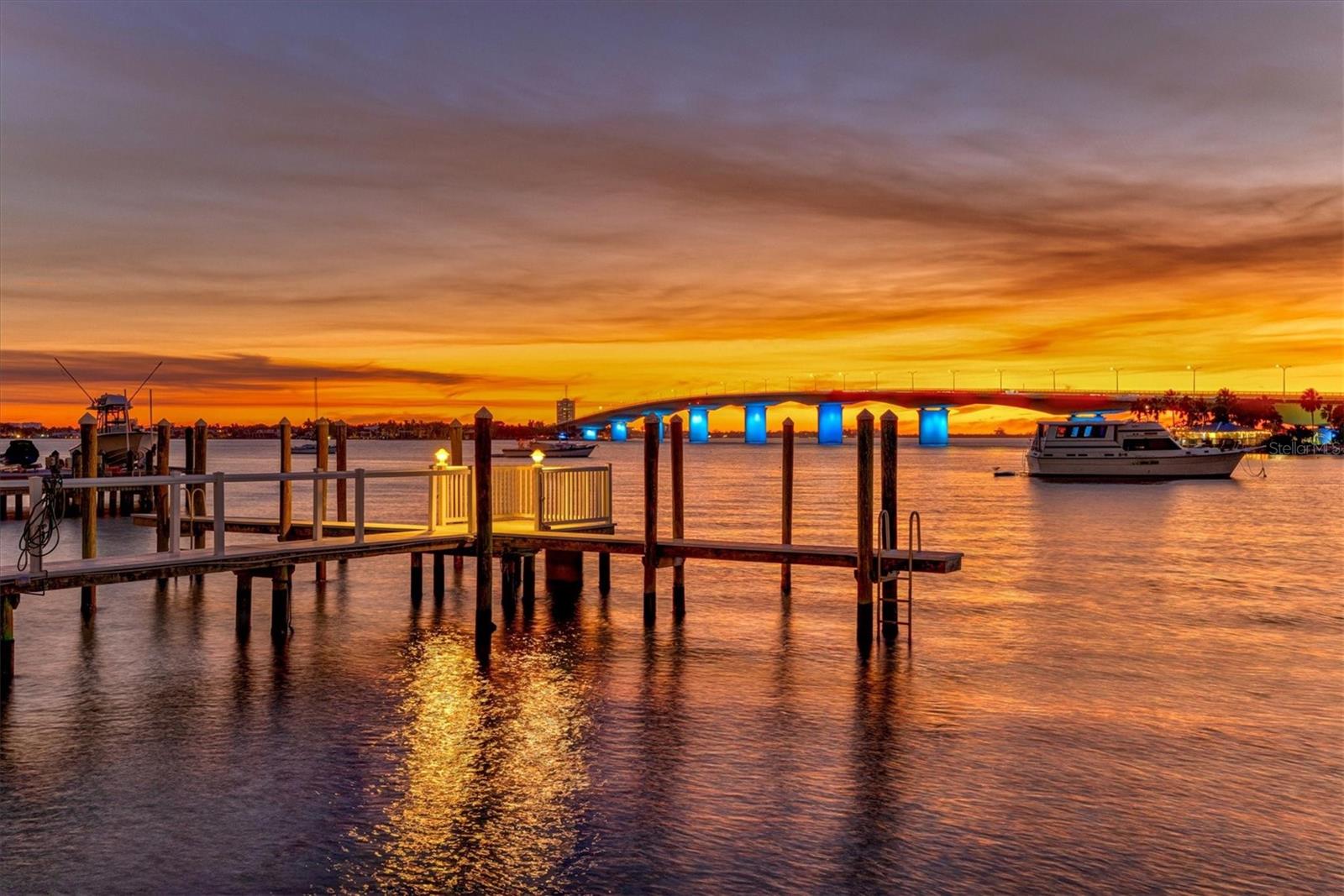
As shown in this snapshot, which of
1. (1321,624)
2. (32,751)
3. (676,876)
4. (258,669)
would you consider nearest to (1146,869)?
(676,876)

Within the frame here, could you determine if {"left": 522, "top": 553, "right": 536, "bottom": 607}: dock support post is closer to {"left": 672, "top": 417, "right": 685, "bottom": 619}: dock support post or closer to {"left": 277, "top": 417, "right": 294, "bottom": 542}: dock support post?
{"left": 672, "top": 417, "right": 685, "bottom": 619}: dock support post

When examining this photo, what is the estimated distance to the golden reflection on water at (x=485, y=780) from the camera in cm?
1077

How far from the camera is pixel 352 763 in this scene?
14039 mm

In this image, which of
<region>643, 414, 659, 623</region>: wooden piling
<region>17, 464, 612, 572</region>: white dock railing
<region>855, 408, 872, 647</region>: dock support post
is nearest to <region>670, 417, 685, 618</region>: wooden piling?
<region>643, 414, 659, 623</region>: wooden piling

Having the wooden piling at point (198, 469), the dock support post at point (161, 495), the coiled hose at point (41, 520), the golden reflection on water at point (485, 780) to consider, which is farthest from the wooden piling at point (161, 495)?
the golden reflection on water at point (485, 780)

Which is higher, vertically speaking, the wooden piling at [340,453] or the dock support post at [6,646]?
the wooden piling at [340,453]

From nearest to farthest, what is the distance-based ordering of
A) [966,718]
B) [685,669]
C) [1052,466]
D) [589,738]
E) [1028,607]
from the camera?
[589,738]
[966,718]
[685,669]
[1028,607]
[1052,466]

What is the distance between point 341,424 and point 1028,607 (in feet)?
57.4

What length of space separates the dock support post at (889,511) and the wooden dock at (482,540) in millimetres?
34

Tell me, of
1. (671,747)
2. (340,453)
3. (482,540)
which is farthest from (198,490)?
(671,747)

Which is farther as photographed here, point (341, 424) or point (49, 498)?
point (341, 424)

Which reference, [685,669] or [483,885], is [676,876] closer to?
[483,885]

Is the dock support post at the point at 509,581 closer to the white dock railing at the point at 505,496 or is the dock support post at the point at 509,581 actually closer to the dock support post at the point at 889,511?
the white dock railing at the point at 505,496

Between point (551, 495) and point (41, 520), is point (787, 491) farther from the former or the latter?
point (41, 520)
